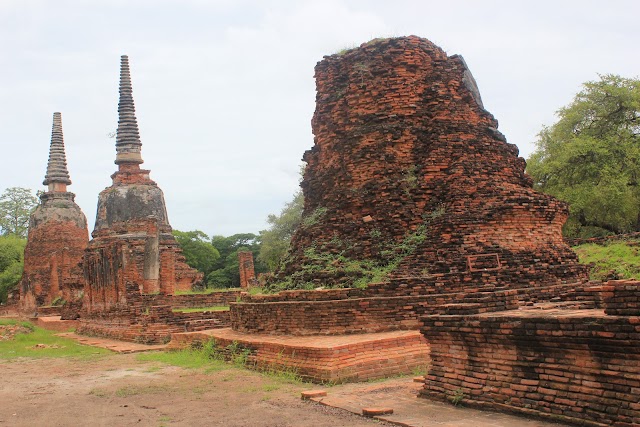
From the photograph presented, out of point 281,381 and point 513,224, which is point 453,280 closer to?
point 513,224

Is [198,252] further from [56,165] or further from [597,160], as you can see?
[597,160]

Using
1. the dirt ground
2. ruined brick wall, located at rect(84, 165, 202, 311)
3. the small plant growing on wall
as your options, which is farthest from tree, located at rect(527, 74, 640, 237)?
the small plant growing on wall

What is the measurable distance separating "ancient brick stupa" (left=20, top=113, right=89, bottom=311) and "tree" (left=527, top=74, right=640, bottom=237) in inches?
925

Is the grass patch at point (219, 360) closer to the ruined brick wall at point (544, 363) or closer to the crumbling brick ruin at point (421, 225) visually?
the crumbling brick ruin at point (421, 225)

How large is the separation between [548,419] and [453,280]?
473 cm

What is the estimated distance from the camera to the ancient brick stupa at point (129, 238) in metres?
20.7

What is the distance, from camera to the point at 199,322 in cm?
1584

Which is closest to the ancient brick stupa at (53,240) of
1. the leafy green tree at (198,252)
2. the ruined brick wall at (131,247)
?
the ruined brick wall at (131,247)

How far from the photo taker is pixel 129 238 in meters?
25.0

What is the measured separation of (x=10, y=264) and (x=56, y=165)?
11440 millimetres

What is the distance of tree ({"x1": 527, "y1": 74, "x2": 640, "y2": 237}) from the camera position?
23812 millimetres

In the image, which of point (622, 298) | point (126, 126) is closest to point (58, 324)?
point (126, 126)

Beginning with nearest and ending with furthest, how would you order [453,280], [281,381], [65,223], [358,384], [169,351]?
[358,384] → [281,381] → [453,280] → [169,351] → [65,223]

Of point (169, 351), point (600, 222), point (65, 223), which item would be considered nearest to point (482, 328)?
point (169, 351)
